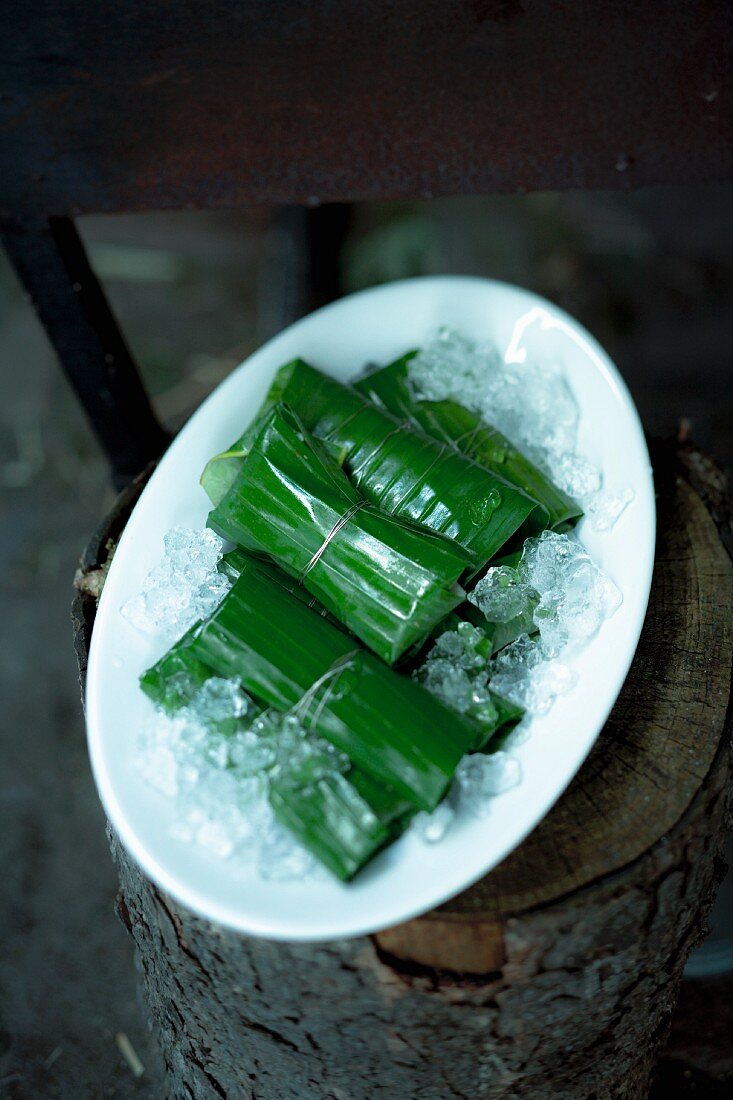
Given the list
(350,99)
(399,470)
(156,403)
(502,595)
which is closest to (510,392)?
(399,470)

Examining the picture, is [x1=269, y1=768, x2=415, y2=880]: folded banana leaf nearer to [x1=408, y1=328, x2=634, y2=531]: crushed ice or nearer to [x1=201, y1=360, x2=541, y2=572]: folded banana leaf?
[x1=201, y1=360, x2=541, y2=572]: folded banana leaf

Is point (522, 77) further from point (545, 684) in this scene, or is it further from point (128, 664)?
point (128, 664)

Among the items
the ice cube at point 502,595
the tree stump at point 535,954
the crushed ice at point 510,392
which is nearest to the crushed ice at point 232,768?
the tree stump at point 535,954

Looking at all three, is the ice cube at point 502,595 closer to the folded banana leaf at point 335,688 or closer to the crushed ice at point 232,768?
the folded banana leaf at point 335,688

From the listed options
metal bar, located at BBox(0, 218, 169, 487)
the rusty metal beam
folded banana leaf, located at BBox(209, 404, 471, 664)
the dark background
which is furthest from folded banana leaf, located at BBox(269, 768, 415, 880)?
metal bar, located at BBox(0, 218, 169, 487)

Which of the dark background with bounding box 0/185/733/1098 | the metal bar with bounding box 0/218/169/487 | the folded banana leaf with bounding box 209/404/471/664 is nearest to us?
the folded banana leaf with bounding box 209/404/471/664
